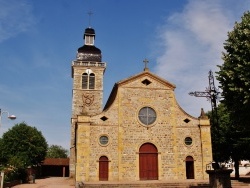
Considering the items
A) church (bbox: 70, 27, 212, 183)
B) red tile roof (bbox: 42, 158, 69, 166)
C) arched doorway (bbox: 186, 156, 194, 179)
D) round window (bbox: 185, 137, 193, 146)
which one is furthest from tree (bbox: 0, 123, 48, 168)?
round window (bbox: 185, 137, 193, 146)

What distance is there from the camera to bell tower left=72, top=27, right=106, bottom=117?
149 feet

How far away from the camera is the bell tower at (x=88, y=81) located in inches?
1784

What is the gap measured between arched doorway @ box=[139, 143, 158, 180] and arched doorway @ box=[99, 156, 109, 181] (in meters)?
3.40

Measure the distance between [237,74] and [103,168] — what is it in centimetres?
1639

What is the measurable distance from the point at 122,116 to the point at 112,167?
520 cm

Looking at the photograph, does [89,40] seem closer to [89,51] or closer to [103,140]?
[89,51]

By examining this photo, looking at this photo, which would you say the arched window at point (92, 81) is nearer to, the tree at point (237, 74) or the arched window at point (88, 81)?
the arched window at point (88, 81)

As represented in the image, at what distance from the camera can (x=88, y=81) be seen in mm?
46688

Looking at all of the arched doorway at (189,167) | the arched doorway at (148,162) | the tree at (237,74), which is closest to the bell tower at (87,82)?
the arched doorway at (148,162)

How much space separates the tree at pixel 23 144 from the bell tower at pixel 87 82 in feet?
22.0

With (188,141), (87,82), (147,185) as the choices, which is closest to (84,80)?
(87,82)

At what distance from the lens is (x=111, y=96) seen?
1373 inches

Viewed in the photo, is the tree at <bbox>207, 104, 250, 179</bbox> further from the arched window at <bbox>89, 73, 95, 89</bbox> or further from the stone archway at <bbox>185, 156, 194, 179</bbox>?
the arched window at <bbox>89, 73, 95, 89</bbox>

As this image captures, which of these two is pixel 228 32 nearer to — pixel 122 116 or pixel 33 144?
pixel 122 116
